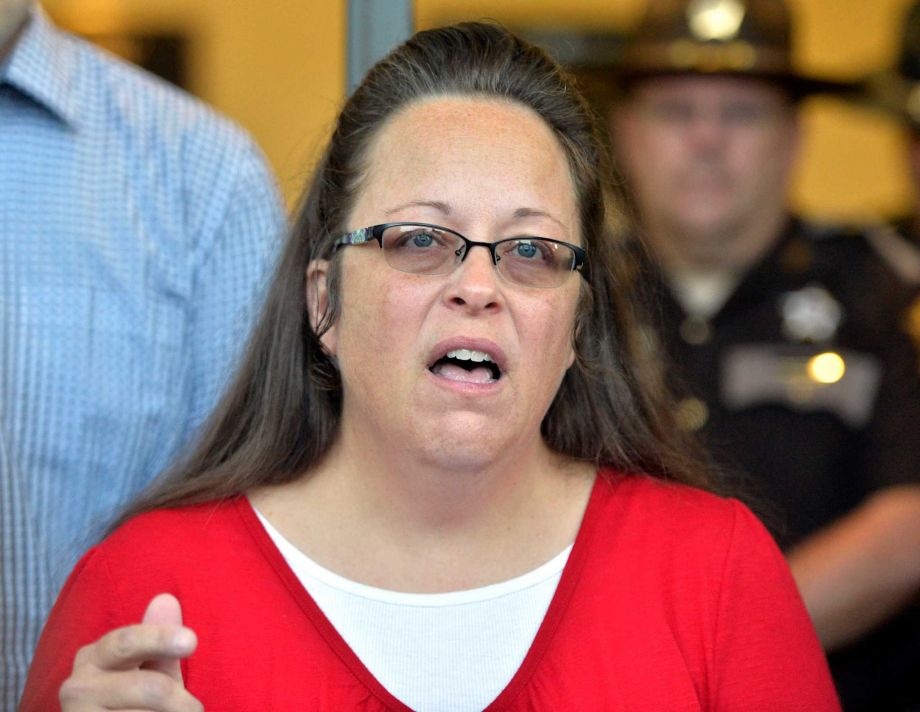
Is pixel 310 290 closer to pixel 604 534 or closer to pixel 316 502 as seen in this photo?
pixel 316 502

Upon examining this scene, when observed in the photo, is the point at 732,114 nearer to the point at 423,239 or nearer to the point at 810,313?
the point at 810,313

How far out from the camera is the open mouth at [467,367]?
74.6 inches

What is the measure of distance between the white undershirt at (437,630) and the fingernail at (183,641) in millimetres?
346

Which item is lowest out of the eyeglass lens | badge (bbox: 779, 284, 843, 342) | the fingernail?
the fingernail

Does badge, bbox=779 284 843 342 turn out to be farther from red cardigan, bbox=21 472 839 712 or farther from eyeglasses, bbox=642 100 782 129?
red cardigan, bbox=21 472 839 712

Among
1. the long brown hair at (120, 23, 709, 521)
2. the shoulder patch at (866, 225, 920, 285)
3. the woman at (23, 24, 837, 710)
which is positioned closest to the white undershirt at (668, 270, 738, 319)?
the shoulder patch at (866, 225, 920, 285)

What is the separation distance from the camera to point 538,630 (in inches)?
77.2

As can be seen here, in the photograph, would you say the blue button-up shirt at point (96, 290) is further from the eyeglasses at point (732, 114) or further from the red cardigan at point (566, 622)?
the eyeglasses at point (732, 114)

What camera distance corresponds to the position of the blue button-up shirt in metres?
2.29

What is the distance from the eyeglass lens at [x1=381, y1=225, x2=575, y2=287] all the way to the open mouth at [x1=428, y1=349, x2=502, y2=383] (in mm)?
111

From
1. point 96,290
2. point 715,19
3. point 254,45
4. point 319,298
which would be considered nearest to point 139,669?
point 319,298

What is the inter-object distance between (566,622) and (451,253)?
51 centimetres

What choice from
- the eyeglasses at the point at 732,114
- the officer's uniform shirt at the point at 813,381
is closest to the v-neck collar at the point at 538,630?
the officer's uniform shirt at the point at 813,381

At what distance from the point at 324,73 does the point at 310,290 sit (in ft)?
9.03
